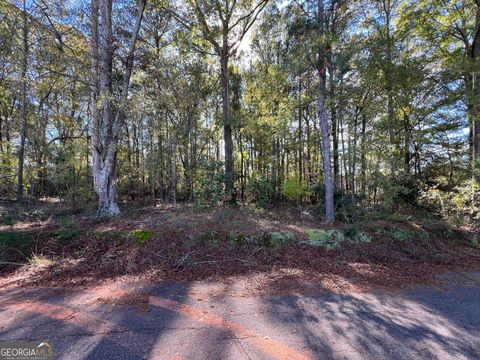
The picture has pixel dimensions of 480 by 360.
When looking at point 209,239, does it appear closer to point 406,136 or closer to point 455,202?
point 455,202

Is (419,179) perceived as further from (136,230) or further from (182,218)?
(136,230)

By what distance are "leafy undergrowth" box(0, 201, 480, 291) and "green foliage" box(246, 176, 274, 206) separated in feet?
14.0

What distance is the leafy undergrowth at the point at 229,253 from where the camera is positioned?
4238 millimetres

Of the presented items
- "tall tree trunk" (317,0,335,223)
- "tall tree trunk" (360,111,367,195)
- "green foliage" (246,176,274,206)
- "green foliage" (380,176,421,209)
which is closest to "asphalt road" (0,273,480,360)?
"tall tree trunk" (317,0,335,223)

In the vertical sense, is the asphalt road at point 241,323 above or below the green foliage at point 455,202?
below

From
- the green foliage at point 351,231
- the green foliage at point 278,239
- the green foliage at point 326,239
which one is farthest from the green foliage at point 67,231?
the green foliage at point 351,231

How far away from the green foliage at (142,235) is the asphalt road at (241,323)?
1519 mm

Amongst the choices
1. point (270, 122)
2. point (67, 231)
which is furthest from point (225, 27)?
point (67, 231)

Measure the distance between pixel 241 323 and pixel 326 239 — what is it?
144 inches

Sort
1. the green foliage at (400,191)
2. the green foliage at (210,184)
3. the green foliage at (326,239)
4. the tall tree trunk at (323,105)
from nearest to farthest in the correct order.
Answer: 1. the green foliage at (326,239)
2. the tall tree trunk at (323,105)
3. the green foliage at (400,191)
4. the green foliage at (210,184)

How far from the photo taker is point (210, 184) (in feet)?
32.2

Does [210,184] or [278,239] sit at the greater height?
[210,184]

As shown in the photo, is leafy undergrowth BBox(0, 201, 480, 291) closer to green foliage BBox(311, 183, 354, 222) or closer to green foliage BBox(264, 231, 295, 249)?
green foliage BBox(264, 231, 295, 249)

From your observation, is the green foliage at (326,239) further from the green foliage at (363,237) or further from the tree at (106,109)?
the tree at (106,109)
